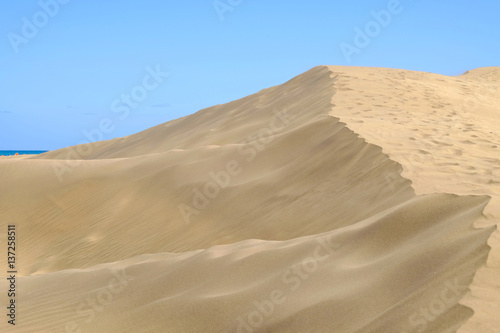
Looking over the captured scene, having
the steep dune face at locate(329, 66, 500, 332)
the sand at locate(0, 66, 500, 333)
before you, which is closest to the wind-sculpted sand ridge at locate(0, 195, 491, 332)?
the sand at locate(0, 66, 500, 333)

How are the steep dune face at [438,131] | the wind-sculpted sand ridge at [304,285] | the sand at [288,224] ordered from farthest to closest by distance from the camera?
1. the sand at [288,224]
2. the wind-sculpted sand ridge at [304,285]
3. the steep dune face at [438,131]

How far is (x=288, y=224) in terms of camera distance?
8602 mm

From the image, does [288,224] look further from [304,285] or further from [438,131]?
[438,131]

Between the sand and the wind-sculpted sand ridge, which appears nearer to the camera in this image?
the wind-sculpted sand ridge

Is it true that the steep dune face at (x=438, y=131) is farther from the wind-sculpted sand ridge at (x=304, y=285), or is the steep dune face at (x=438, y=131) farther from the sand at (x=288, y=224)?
the wind-sculpted sand ridge at (x=304, y=285)

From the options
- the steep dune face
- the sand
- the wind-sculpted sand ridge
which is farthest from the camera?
the sand

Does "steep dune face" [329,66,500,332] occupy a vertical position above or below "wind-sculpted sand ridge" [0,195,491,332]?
above

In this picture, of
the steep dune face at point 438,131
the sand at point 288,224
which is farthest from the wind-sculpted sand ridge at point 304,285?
the steep dune face at point 438,131

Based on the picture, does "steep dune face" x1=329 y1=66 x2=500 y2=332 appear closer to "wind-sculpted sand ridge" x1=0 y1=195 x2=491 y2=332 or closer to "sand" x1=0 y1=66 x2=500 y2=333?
"sand" x1=0 y1=66 x2=500 y2=333

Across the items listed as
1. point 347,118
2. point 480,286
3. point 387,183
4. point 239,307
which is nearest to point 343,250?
point 239,307

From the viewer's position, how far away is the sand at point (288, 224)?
3994mm

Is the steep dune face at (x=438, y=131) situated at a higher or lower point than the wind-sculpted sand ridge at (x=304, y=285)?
higher

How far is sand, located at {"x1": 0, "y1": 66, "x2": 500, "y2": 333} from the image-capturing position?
13.1 ft

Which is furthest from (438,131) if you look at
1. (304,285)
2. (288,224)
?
(304,285)
